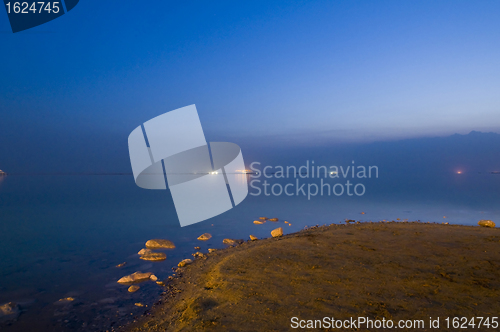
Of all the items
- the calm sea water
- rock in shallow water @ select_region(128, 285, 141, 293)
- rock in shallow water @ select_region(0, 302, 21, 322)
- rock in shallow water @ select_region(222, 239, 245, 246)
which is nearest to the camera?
rock in shallow water @ select_region(0, 302, 21, 322)

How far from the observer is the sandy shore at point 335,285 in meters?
5.41

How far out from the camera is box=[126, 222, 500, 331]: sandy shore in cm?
541

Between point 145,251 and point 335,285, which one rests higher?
point 335,285

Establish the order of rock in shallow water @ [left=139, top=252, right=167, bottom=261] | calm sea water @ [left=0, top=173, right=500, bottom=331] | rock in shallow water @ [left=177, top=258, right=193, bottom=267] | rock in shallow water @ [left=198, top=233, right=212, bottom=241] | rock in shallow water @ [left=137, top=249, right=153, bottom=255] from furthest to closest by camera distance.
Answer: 1. rock in shallow water @ [left=198, top=233, right=212, bottom=241]
2. rock in shallow water @ [left=137, top=249, right=153, bottom=255]
3. rock in shallow water @ [left=139, top=252, right=167, bottom=261]
4. rock in shallow water @ [left=177, top=258, right=193, bottom=267]
5. calm sea water @ [left=0, top=173, right=500, bottom=331]

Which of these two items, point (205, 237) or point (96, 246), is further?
point (205, 237)

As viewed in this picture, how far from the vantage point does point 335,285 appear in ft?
22.0

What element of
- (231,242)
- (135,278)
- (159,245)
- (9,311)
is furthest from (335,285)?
(159,245)

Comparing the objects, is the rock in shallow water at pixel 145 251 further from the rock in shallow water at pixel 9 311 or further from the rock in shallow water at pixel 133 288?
the rock in shallow water at pixel 9 311

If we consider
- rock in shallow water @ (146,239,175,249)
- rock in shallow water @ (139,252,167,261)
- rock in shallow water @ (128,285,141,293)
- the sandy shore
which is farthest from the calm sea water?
the sandy shore

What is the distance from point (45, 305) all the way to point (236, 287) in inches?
231

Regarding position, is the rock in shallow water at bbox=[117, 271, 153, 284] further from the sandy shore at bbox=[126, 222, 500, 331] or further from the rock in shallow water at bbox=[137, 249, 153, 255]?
the rock in shallow water at bbox=[137, 249, 153, 255]

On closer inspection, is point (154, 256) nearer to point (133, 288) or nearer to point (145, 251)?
point (145, 251)

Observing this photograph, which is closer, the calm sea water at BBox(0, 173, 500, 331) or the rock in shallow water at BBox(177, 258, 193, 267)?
the calm sea water at BBox(0, 173, 500, 331)

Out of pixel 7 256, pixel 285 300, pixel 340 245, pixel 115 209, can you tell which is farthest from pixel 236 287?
pixel 115 209
